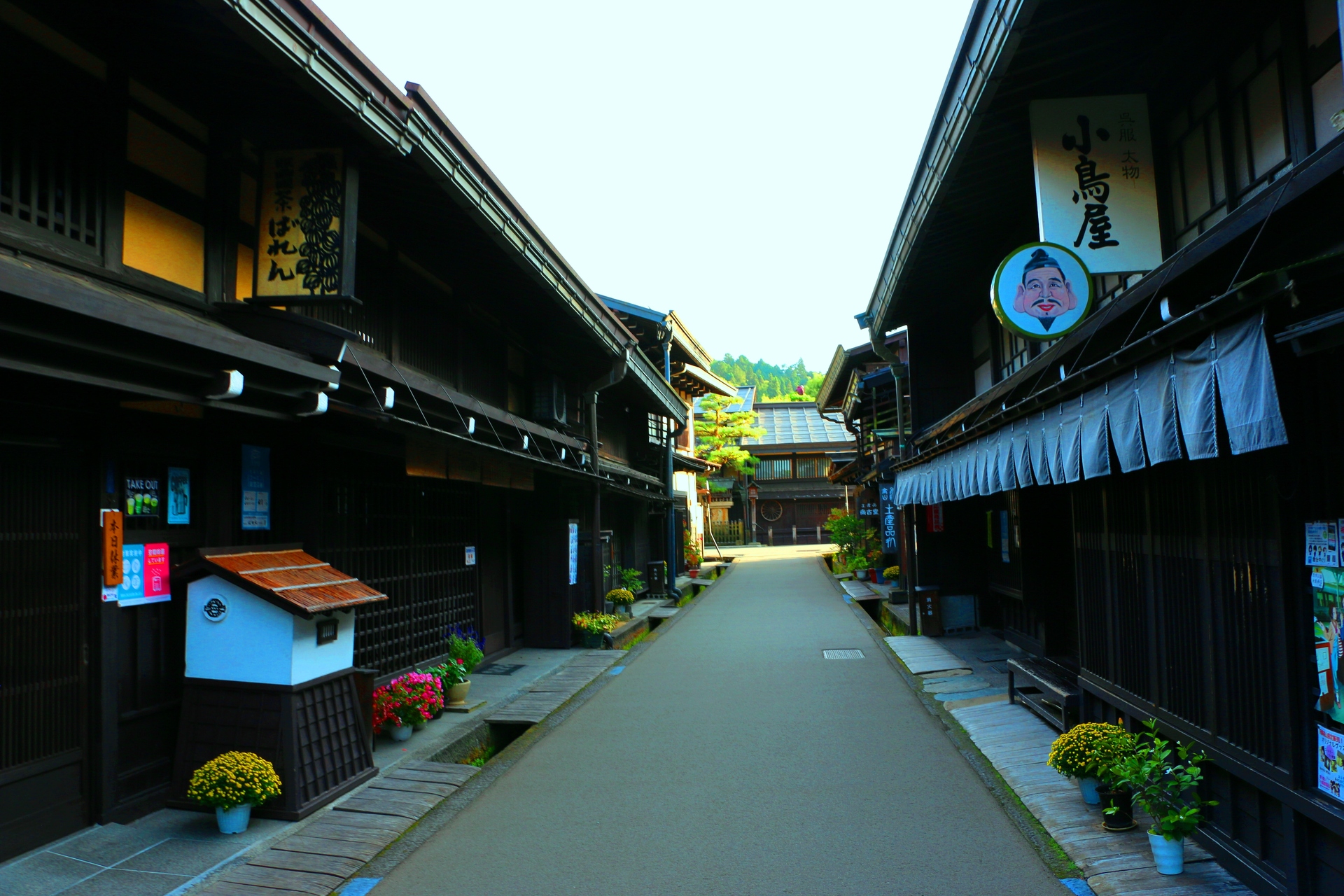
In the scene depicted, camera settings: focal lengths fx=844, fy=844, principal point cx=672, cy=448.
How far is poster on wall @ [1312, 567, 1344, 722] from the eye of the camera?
4543 mm

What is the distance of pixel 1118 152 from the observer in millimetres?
7512

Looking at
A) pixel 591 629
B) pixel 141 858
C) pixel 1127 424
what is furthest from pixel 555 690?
pixel 1127 424

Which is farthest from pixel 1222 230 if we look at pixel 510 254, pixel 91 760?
pixel 91 760

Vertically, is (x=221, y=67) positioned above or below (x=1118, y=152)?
above

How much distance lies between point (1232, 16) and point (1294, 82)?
1.08 meters

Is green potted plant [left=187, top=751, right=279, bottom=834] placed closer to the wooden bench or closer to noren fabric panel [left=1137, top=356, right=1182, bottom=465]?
noren fabric panel [left=1137, top=356, right=1182, bottom=465]

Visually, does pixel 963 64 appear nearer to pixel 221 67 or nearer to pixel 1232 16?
pixel 1232 16

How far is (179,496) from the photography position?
7.35 m

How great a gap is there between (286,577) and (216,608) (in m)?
0.60

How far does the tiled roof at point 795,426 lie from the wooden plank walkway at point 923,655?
134 feet

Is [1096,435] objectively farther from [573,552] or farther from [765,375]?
[765,375]

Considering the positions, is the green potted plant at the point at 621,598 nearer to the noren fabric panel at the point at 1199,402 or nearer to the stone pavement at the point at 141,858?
the stone pavement at the point at 141,858

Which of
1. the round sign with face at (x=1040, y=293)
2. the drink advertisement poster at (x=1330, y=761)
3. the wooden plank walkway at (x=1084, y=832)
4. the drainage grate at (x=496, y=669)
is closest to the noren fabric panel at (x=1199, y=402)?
the drink advertisement poster at (x=1330, y=761)

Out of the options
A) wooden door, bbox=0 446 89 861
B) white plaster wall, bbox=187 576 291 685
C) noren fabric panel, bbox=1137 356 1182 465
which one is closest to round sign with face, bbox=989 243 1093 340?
noren fabric panel, bbox=1137 356 1182 465
